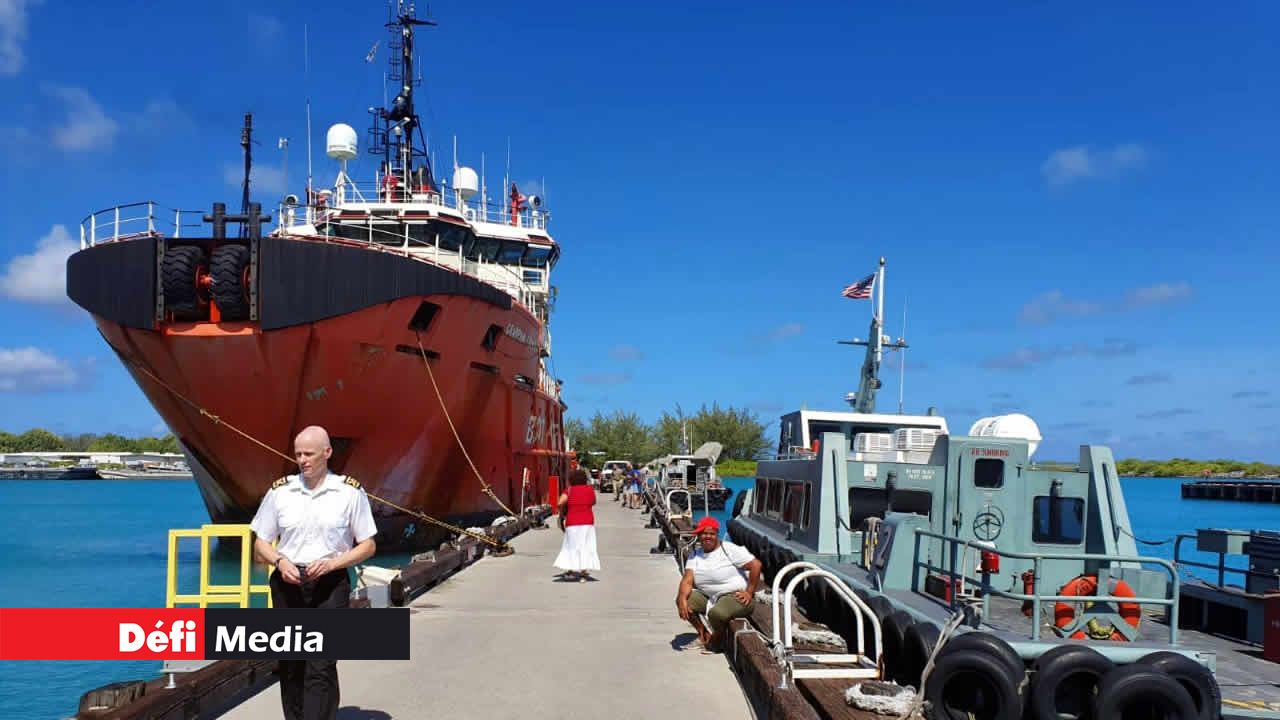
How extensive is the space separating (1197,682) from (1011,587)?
496 cm

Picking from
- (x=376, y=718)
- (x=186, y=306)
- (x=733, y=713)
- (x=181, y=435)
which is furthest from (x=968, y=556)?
(x=181, y=435)

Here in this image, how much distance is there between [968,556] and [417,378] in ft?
44.9

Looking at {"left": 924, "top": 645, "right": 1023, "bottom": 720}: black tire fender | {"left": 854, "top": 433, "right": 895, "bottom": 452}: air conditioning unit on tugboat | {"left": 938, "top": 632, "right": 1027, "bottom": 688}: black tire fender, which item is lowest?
{"left": 924, "top": 645, "right": 1023, "bottom": 720}: black tire fender

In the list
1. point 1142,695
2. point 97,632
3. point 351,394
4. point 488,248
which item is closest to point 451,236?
point 488,248

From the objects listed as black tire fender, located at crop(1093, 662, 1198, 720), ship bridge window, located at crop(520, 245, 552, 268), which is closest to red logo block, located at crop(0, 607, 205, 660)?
black tire fender, located at crop(1093, 662, 1198, 720)

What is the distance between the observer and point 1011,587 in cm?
1235

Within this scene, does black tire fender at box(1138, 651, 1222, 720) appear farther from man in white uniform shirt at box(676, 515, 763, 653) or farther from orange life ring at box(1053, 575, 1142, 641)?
man in white uniform shirt at box(676, 515, 763, 653)

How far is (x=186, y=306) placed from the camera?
63.5 ft

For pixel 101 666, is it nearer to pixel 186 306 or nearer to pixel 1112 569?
pixel 186 306

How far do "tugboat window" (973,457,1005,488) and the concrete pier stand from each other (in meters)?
4.32

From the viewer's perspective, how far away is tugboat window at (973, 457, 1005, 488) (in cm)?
1285

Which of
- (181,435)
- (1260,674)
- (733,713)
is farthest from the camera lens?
(181,435)

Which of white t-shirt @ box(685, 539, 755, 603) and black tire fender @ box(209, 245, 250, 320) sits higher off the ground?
black tire fender @ box(209, 245, 250, 320)

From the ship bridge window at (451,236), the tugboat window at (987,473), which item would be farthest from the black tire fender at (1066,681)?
the ship bridge window at (451,236)
